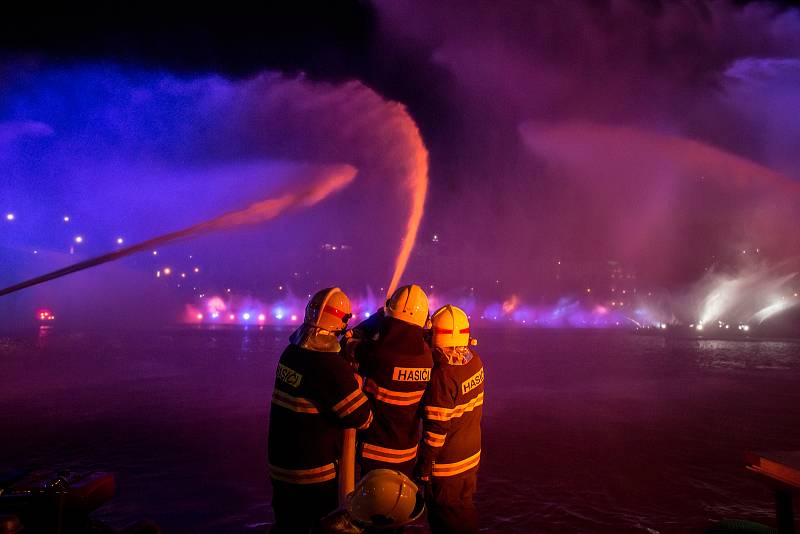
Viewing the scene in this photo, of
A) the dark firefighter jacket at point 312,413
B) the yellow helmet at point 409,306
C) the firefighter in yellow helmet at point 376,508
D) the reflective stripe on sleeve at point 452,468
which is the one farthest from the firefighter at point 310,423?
the firefighter in yellow helmet at point 376,508

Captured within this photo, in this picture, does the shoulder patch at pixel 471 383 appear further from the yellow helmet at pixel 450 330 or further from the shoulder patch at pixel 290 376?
the shoulder patch at pixel 290 376

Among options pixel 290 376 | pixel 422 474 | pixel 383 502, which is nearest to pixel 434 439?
pixel 422 474

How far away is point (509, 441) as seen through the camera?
9180 mm

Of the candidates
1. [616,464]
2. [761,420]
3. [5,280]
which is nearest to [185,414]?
[616,464]

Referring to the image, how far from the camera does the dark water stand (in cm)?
595

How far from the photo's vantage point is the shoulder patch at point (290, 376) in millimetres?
3562

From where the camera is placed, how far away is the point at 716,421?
36.9 feet

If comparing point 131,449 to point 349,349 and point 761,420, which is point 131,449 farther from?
point 761,420

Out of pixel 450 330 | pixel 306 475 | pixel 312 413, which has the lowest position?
pixel 306 475

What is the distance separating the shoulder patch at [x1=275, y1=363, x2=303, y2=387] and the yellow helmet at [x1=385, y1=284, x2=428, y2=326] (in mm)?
891

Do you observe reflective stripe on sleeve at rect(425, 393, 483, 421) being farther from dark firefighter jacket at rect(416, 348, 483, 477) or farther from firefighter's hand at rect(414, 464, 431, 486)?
firefighter's hand at rect(414, 464, 431, 486)

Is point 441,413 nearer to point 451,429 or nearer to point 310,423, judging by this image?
point 451,429

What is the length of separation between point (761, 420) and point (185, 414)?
1235cm

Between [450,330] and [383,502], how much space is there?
6.88ft
